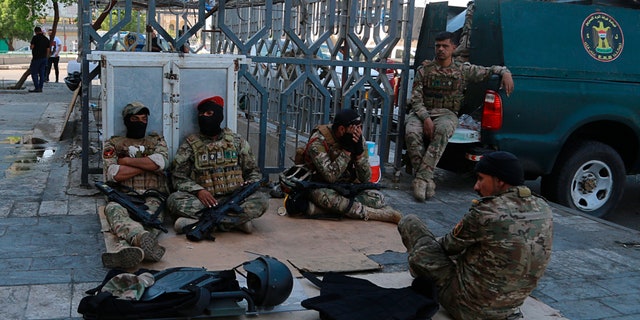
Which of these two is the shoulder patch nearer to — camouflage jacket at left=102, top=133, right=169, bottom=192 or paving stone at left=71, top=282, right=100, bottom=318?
camouflage jacket at left=102, top=133, right=169, bottom=192

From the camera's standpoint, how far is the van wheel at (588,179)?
7480 mm

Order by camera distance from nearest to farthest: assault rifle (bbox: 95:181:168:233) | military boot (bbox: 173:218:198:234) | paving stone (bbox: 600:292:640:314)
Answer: paving stone (bbox: 600:292:640:314) → assault rifle (bbox: 95:181:168:233) → military boot (bbox: 173:218:198:234)

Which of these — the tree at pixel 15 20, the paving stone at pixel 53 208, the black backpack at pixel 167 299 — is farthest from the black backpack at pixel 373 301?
the tree at pixel 15 20

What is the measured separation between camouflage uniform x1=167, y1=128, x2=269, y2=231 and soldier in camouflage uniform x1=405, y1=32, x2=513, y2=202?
2077mm

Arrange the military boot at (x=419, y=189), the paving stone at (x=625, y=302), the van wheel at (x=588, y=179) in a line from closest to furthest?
the paving stone at (x=625, y=302)
the military boot at (x=419, y=189)
the van wheel at (x=588, y=179)

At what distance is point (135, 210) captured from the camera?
5332 mm

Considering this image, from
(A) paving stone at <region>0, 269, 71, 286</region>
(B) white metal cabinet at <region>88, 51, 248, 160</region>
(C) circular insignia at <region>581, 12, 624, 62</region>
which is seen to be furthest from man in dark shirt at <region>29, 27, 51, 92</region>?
(A) paving stone at <region>0, 269, 71, 286</region>

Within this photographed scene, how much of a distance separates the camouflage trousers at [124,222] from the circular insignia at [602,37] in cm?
495

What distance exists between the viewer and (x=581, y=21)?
24.6 ft

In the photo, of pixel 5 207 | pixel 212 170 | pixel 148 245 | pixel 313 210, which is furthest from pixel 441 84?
pixel 5 207

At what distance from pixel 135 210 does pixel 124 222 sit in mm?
286

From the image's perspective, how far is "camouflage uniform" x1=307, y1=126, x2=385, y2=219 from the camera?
6.16m

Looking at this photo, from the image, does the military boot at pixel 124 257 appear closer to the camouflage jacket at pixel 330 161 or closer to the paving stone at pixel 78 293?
the paving stone at pixel 78 293

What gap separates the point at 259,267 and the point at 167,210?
1.89 metres
